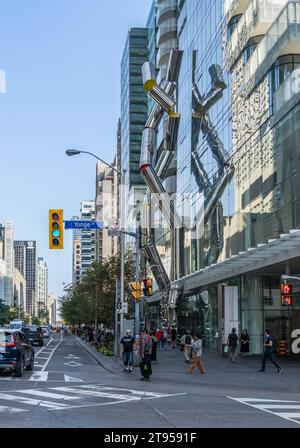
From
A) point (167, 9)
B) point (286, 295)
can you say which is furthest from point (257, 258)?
point (167, 9)

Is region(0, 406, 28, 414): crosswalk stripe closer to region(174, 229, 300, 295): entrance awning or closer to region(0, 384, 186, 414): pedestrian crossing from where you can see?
region(0, 384, 186, 414): pedestrian crossing

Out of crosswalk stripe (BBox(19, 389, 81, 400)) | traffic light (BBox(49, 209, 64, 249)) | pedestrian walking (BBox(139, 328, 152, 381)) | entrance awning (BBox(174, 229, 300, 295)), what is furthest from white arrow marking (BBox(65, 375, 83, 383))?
entrance awning (BBox(174, 229, 300, 295))

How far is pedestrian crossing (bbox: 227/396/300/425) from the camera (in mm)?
13695

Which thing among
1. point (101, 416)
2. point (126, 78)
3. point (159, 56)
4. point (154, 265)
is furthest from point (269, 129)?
point (126, 78)

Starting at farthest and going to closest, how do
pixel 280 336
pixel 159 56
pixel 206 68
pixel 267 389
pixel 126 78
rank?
pixel 126 78 < pixel 159 56 < pixel 206 68 < pixel 280 336 < pixel 267 389

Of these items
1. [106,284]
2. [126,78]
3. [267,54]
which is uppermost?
[126,78]

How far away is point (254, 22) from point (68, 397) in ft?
87.6

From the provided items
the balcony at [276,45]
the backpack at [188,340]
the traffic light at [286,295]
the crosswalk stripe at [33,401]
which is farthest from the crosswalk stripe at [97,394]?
the balcony at [276,45]

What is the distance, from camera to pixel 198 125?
51812 mm

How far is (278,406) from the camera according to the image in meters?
15.7

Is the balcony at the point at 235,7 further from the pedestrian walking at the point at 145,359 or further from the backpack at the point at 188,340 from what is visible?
the pedestrian walking at the point at 145,359

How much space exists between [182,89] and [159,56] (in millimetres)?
16258

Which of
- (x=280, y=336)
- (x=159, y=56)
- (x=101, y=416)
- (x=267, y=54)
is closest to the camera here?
(x=101, y=416)

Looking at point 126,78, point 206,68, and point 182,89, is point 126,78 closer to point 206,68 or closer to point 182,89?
point 182,89
